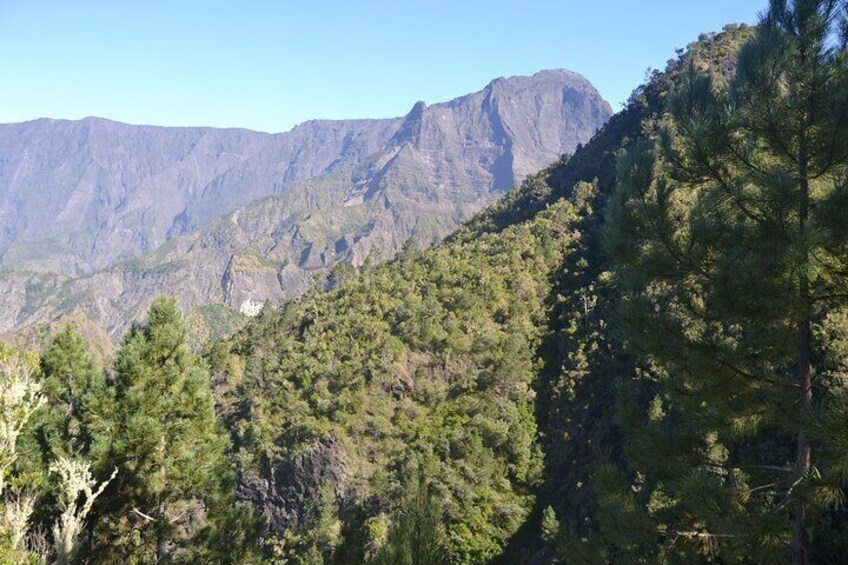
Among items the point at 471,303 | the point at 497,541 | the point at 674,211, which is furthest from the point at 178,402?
the point at 471,303

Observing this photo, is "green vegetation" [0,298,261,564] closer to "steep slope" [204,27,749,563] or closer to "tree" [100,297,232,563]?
"tree" [100,297,232,563]

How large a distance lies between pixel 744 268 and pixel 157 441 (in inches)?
478

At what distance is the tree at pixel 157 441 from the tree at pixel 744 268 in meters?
10.3

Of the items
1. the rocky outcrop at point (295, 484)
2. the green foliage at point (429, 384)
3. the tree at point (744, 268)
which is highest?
the tree at point (744, 268)

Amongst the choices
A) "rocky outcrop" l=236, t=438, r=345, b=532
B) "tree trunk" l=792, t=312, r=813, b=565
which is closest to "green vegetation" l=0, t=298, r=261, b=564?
"tree trunk" l=792, t=312, r=813, b=565

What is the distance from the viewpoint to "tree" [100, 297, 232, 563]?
12.6 metres

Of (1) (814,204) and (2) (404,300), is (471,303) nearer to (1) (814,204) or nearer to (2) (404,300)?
(2) (404,300)

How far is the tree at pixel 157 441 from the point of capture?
1259 cm

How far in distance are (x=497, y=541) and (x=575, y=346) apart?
17.9 metres

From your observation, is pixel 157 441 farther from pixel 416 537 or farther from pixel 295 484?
pixel 295 484

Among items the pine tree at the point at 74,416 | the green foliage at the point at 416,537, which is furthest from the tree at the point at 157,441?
the green foliage at the point at 416,537

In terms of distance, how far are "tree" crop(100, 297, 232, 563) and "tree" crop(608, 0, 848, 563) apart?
406 inches

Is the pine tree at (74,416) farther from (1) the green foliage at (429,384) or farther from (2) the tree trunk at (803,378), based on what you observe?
(1) the green foliage at (429,384)

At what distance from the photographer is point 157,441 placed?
12414 millimetres
